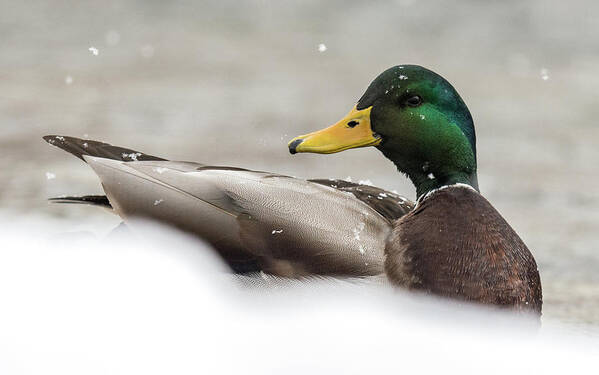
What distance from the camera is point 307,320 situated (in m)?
2.87

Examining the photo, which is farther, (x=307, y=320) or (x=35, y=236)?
(x=35, y=236)

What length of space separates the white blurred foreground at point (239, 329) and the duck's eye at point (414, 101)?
594mm

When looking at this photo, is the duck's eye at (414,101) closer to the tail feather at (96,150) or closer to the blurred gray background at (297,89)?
the tail feather at (96,150)

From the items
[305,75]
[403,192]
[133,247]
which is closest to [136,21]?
[305,75]

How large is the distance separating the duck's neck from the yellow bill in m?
0.11

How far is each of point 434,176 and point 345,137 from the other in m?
0.30

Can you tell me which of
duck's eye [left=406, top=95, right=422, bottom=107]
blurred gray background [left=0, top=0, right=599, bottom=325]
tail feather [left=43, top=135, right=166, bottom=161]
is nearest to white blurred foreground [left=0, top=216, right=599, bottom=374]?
tail feather [left=43, top=135, right=166, bottom=161]

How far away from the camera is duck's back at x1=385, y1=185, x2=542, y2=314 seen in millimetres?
2812

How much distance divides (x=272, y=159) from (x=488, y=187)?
1.24 metres

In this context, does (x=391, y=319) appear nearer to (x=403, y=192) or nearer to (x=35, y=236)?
(x=35, y=236)

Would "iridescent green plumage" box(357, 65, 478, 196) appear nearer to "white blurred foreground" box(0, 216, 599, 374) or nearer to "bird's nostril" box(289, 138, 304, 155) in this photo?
"bird's nostril" box(289, 138, 304, 155)

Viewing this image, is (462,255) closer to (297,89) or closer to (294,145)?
(294,145)

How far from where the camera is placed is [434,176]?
3094 mm

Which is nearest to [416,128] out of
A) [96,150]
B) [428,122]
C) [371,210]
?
[428,122]
